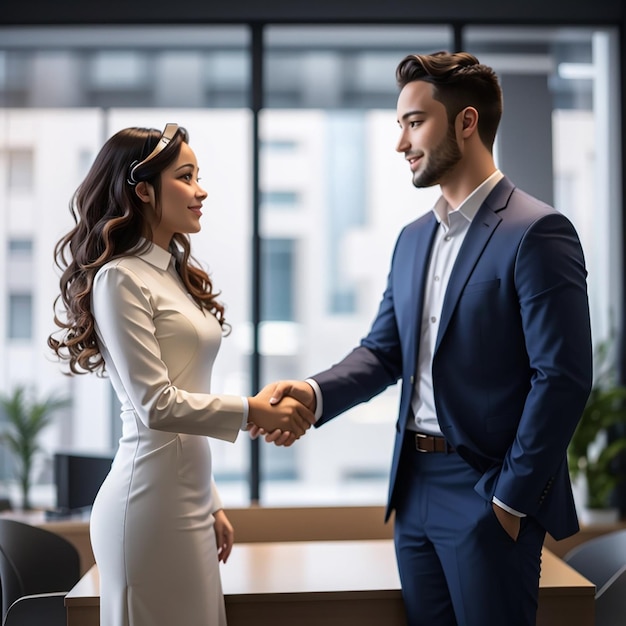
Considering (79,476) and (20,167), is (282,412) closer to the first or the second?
(79,476)

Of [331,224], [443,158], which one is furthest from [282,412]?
[331,224]

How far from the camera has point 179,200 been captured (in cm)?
214

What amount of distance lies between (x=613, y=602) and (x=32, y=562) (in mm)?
1941

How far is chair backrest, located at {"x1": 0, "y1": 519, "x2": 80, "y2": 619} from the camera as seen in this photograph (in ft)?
8.78

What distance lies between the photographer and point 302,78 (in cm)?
471

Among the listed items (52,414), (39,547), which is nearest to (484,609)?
(39,547)

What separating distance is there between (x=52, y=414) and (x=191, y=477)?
2.90m

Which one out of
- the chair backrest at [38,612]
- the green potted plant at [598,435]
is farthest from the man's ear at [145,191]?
the green potted plant at [598,435]

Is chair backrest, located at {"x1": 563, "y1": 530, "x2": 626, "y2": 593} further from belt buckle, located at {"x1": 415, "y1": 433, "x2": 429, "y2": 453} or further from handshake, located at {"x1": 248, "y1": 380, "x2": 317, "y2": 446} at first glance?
handshake, located at {"x1": 248, "y1": 380, "x2": 317, "y2": 446}

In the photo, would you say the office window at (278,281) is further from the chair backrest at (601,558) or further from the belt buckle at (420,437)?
the belt buckle at (420,437)

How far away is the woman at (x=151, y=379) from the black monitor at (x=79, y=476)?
174 cm

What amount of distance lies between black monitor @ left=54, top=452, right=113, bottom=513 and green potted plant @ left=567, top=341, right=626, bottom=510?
7.72 feet

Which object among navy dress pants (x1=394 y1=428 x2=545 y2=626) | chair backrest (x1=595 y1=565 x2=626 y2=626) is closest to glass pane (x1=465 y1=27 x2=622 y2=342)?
chair backrest (x1=595 y1=565 x2=626 y2=626)

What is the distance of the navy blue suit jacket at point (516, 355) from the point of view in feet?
6.18
